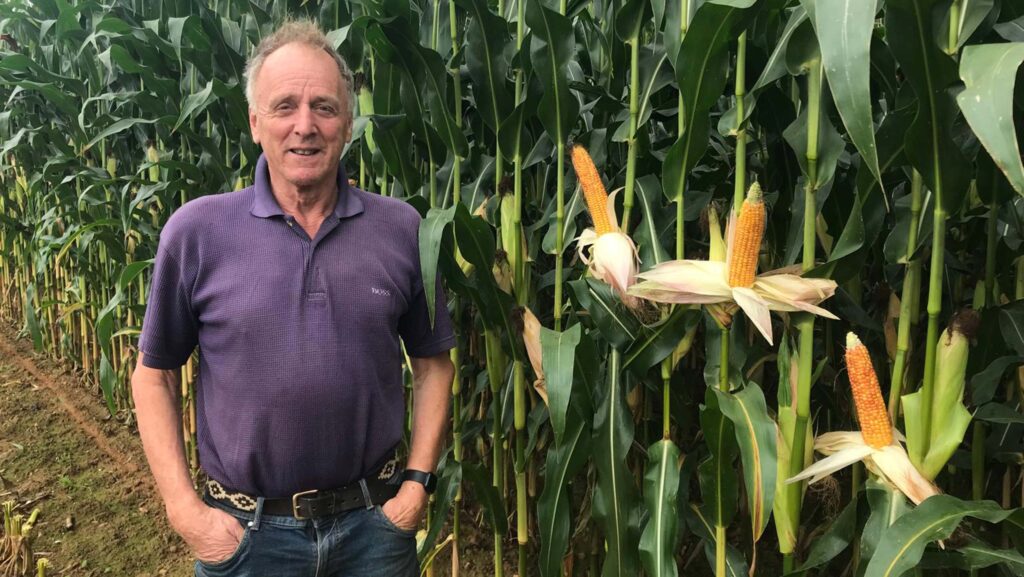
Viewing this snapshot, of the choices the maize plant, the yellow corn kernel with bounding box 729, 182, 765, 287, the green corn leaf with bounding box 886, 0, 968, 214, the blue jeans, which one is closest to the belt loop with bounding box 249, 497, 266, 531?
the blue jeans

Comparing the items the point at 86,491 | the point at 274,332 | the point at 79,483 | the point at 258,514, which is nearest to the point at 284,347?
the point at 274,332

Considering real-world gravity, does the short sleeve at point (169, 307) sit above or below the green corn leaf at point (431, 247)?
below

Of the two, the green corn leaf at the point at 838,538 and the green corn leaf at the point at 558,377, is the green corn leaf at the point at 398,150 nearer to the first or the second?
the green corn leaf at the point at 558,377

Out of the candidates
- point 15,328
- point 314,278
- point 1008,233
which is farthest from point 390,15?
point 15,328

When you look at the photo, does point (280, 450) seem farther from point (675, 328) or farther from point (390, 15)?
point (390, 15)

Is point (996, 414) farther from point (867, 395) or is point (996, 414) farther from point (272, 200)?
point (272, 200)

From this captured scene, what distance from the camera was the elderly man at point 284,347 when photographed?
1647 millimetres

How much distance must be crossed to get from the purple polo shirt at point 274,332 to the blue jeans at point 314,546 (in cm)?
8

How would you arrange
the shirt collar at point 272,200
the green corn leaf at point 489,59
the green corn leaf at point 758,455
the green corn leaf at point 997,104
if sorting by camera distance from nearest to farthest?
the green corn leaf at point 997,104, the green corn leaf at point 758,455, the shirt collar at point 272,200, the green corn leaf at point 489,59

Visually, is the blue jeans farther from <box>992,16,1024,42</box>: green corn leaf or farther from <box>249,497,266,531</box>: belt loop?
<box>992,16,1024,42</box>: green corn leaf

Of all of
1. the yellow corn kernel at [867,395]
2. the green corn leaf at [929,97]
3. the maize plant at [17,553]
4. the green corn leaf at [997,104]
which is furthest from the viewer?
the maize plant at [17,553]

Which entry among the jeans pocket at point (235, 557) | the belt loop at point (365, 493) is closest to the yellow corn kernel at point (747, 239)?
the belt loop at point (365, 493)

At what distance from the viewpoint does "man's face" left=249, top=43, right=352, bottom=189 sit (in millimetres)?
1661

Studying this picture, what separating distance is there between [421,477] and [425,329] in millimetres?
400
